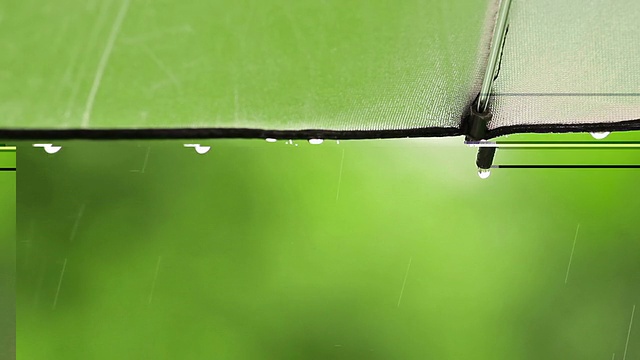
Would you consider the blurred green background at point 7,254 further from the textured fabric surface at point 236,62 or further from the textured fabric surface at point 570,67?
the textured fabric surface at point 570,67

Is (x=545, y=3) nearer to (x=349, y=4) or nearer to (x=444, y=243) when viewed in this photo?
(x=349, y=4)

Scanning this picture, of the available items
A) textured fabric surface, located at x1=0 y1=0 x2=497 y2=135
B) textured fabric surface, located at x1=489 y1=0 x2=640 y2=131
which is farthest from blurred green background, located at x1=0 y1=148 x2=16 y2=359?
textured fabric surface, located at x1=489 y1=0 x2=640 y2=131

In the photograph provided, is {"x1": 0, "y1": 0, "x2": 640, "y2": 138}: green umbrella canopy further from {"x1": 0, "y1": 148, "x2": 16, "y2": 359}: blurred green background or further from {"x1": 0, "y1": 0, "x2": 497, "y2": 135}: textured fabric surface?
{"x1": 0, "y1": 148, "x2": 16, "y2": 359}: blurred green background

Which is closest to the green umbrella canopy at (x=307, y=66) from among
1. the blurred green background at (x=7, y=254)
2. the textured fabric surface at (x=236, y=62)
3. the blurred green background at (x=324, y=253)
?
the textured fabric surface at (x=236, y=62)

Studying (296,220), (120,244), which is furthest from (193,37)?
(120,244)

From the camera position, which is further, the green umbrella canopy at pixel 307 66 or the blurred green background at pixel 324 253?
the blurred green background at pixel 324 253

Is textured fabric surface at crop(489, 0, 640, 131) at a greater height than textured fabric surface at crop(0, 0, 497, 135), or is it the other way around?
textured fabric surface at crop(489, 0, 640, 131)

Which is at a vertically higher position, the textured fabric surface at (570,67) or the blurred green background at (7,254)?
the textured fabric surface at (570,67)
